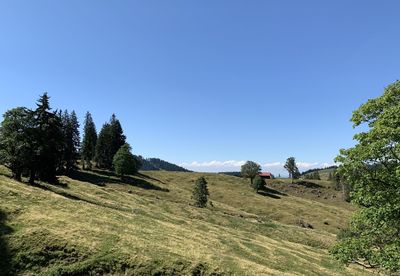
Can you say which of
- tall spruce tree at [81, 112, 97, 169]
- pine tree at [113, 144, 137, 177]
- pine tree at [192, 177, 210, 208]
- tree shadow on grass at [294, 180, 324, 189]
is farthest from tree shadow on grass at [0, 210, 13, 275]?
tree shadow on grass at [294, 180, 324, 189]

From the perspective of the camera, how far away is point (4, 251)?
27891 millimetres

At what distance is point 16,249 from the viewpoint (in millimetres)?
28344

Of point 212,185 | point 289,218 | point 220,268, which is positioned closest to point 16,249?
point 220,268

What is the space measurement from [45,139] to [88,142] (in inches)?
2925

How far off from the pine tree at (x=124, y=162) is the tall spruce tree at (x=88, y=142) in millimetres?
15113

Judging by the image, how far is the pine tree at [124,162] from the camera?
113069 mm

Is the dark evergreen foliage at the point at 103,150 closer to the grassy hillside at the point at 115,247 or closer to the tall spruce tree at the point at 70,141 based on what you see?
the tall spruce tree at the point at 70,141

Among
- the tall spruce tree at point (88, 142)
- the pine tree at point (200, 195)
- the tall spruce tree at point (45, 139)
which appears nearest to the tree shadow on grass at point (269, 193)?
the pine tree at point (200, 195)

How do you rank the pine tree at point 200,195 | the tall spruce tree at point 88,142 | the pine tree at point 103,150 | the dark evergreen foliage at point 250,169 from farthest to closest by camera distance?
1. the dark evergreen foliage at point 250,169
2. the pine tree at point 103,150
3. the tall spruce tree at point 88,142
4. the pine tree at point 200,195

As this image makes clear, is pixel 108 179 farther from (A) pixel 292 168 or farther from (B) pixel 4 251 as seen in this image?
(A) pixel 292 168

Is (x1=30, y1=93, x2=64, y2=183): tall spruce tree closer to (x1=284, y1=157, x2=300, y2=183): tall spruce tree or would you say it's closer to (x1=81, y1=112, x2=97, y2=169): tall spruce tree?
(x1=81, y1=112, x2=97, y2=169): tall spruce tree

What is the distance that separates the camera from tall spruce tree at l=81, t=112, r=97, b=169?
410 ft

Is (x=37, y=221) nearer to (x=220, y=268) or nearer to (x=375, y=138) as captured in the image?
(x=220, y=268)

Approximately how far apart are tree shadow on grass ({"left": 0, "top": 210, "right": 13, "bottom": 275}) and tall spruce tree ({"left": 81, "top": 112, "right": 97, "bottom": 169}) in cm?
9491
